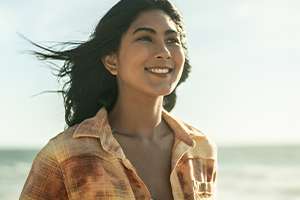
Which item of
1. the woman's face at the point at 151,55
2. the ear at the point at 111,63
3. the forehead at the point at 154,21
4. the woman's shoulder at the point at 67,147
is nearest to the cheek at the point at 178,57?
the woman's face at the point at 151,55

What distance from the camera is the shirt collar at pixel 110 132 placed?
13.9 feet

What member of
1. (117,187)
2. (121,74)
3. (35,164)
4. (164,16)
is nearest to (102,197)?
(117,187)

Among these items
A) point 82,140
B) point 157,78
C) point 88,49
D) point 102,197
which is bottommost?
point 102,197

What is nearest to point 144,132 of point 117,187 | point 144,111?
point 144,111

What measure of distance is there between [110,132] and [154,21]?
1.84ft

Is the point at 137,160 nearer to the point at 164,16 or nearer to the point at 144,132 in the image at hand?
the point at 144,132

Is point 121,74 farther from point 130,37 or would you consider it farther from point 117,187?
point 117,187

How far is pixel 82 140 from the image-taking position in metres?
4.25

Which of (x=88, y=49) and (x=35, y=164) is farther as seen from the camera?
(x=88, y=49)

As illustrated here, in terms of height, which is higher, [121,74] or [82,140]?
[121,74]

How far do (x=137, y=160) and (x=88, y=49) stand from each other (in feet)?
2.18

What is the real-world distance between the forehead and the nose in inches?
4.5

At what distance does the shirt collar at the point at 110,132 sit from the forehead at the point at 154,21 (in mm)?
446

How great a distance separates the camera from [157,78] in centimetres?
425
